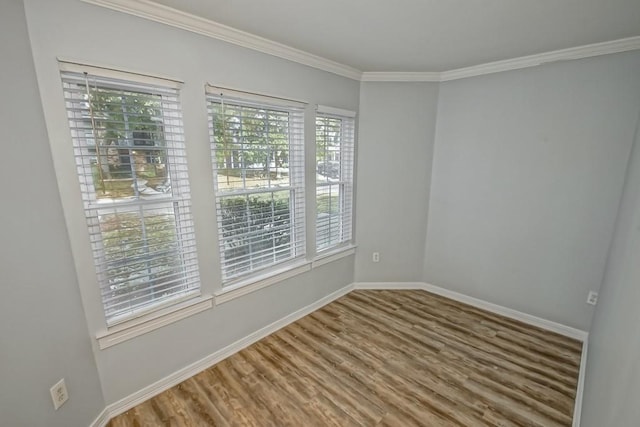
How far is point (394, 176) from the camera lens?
322 centimetres

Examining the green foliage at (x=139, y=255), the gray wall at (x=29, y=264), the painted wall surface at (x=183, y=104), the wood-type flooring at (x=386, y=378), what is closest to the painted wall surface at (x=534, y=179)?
the wood-type flooring at (x=386, y=378)

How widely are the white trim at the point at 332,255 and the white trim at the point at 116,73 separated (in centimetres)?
198

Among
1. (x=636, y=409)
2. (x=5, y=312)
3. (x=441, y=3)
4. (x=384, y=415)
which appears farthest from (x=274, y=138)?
(x=636, y=409)

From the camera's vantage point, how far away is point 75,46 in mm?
1404

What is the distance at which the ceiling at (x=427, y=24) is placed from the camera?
1.58m

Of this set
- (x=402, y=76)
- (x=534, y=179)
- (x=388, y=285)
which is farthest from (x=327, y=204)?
(x=534, y=179)

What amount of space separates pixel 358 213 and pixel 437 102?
5.03ft

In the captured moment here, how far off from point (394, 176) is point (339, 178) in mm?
669

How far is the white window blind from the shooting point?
1.51 metres

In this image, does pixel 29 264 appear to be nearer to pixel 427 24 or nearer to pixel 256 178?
pixel 256 178

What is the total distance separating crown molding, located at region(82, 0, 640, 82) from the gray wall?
55cm

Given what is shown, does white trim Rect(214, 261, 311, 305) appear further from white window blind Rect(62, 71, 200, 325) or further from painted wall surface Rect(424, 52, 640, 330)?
painted wall surface Rect(424, 52, 640, 330)

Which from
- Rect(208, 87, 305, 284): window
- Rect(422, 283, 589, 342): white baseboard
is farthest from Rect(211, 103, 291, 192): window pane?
Rect(422, 283, 589, 342): white baseboard

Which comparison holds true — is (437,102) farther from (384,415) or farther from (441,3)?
(384,415)
